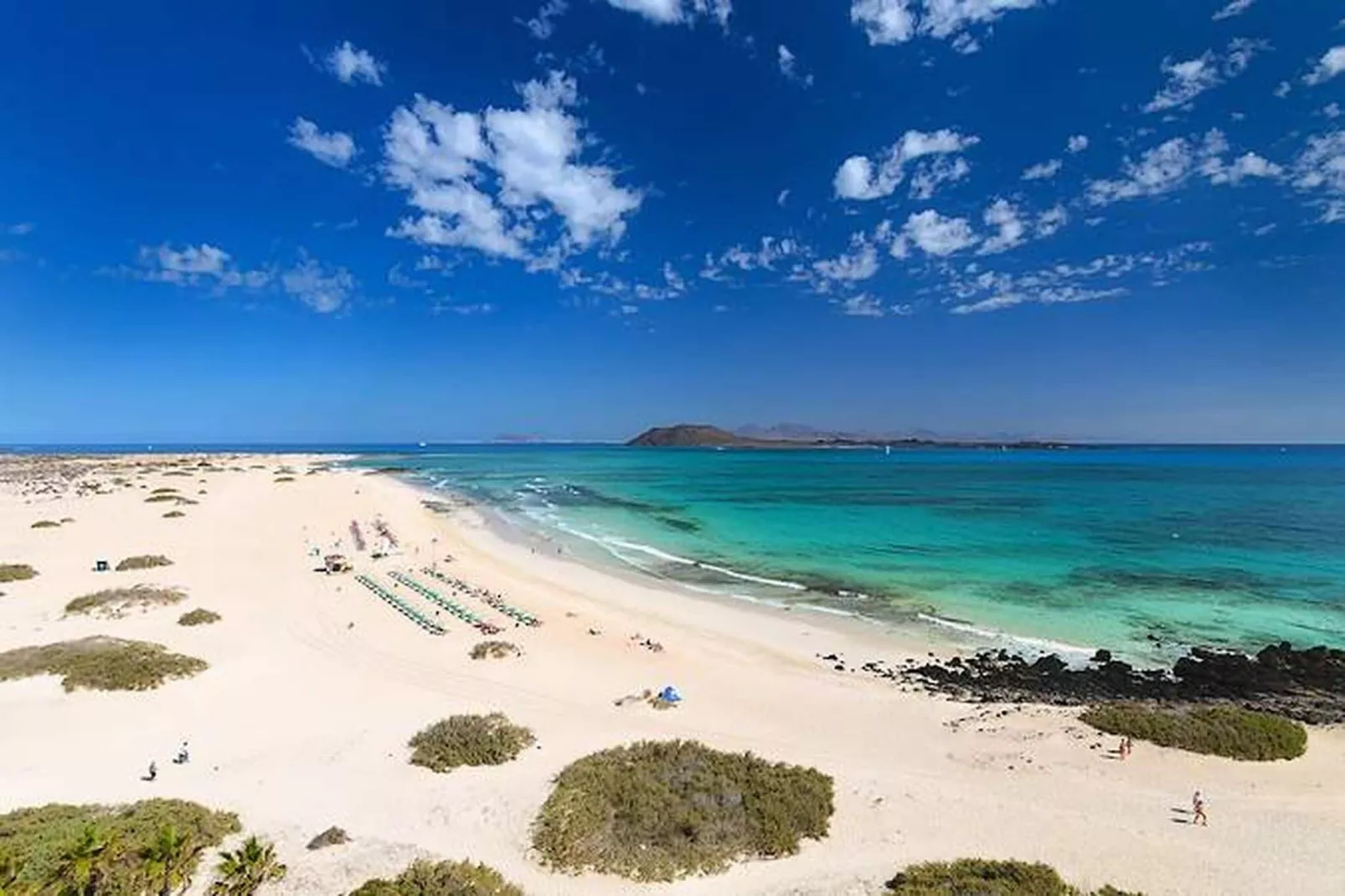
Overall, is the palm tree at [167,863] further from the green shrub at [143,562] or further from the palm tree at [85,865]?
the green shrub at [143,562]

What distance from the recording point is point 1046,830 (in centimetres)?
1163

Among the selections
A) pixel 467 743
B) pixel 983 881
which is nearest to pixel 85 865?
pixel 467 743

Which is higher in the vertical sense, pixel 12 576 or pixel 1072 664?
pixel 12 576

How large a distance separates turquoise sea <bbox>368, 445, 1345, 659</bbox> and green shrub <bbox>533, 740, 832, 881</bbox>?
15099 millimetres

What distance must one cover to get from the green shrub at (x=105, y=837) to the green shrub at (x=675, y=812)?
17.6 ft

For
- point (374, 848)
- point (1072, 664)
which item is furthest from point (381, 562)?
point (1072, 664)

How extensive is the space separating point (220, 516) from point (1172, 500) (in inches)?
3479

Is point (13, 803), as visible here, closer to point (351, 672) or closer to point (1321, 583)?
point (351, 672)

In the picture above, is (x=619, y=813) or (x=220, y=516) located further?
(x=220, y=516)

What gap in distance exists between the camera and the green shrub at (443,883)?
9070 mm

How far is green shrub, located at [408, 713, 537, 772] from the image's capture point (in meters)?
13.6

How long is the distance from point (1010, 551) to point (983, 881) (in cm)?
3422

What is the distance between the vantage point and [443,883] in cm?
936

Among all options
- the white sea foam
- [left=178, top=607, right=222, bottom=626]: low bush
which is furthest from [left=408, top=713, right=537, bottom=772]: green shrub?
the white sea foam
